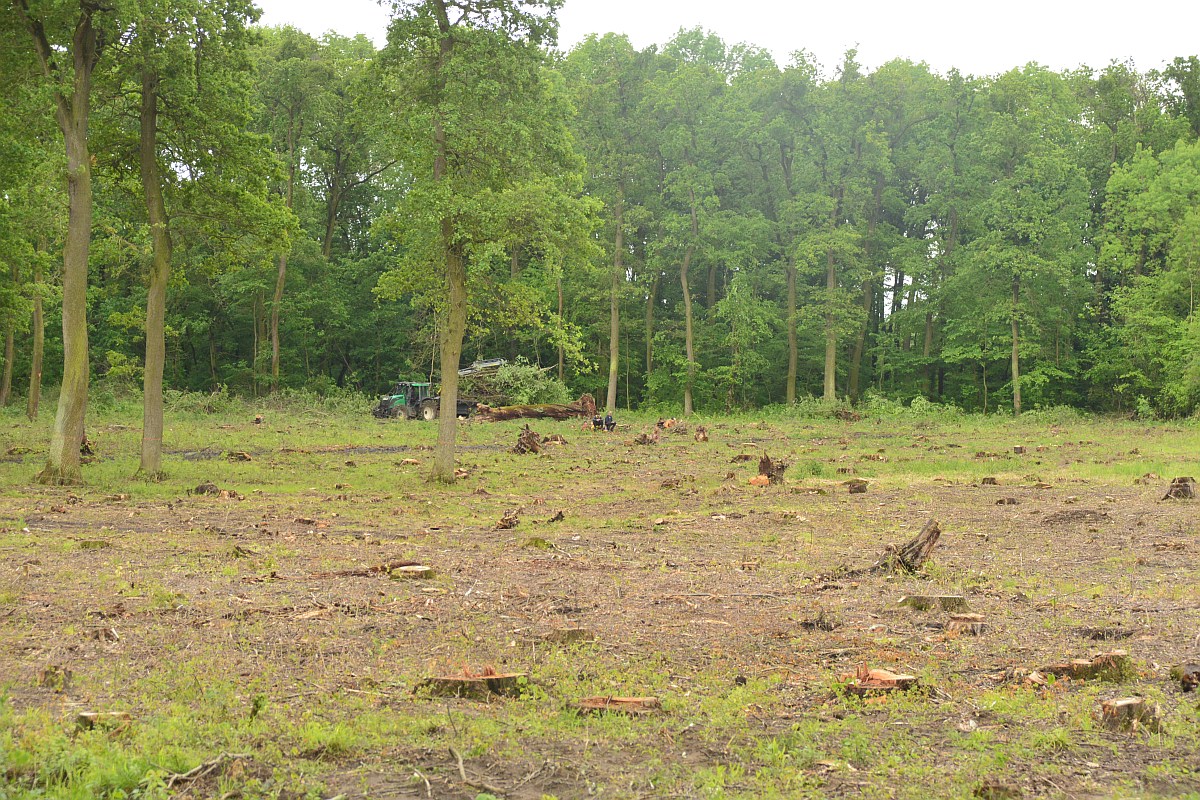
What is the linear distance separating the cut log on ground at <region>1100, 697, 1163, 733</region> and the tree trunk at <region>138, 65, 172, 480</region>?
15952mm

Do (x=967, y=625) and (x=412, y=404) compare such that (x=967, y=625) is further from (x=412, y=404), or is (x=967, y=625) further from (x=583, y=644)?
(x=412, y=404)

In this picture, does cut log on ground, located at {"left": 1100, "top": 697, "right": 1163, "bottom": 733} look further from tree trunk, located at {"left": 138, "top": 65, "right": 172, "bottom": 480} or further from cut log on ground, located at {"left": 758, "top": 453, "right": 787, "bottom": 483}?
tree trunk, located at {"left": 138, "top": 65, "right": 172, "bottom": 480}

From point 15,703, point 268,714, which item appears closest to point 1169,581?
point 268,714

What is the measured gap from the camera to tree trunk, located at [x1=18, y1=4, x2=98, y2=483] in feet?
51.9

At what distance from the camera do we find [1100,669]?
548 cm

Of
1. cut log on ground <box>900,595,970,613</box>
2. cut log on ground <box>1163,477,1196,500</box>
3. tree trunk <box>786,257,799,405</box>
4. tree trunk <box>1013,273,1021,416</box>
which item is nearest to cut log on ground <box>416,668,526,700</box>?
cut log on ground <box>900,595,970,613</box>

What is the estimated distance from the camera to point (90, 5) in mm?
15750

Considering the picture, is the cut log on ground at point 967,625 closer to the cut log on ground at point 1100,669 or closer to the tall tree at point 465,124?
the cut log on ground at point 1100,669

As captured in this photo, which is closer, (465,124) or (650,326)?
(465,124)

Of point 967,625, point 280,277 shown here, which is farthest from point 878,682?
point 280,277

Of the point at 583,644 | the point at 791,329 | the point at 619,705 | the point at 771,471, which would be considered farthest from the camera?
the point at 791,329

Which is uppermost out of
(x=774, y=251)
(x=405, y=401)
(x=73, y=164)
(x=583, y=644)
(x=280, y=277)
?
(x=774, y=251)

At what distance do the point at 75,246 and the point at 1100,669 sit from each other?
16.2 meters

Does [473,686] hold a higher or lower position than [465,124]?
lower
